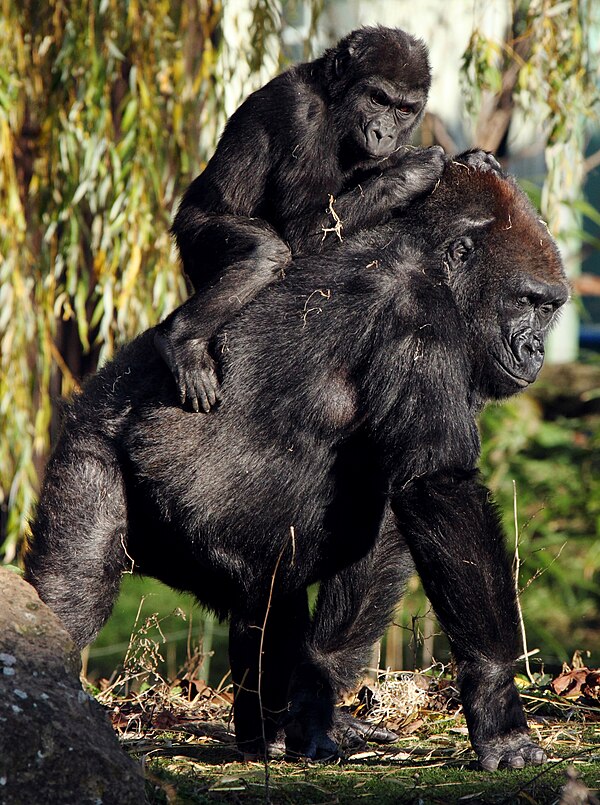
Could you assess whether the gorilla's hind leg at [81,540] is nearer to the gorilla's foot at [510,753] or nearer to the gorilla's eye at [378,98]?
the gorilla's foot at [510,753]

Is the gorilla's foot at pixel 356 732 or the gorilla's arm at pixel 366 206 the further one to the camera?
the gorilla's foot at pixel 356 732

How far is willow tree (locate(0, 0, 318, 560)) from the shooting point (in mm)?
5656

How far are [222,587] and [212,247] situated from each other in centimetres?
109

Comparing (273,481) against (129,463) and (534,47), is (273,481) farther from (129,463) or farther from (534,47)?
(534,47)

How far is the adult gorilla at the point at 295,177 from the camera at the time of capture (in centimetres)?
361

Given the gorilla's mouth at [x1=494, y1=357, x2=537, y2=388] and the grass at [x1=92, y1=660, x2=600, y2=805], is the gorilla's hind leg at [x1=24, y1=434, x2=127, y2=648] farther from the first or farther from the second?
the gorilla's mouth at [x1=494, y1=357, x2=537, y2=388]

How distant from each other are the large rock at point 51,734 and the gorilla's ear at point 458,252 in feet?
5.51

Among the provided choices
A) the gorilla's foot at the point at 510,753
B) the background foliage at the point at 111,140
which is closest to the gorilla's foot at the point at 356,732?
the gorilla's foot at the point at 510,753

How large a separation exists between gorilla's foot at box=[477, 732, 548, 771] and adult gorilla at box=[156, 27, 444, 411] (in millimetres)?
1274

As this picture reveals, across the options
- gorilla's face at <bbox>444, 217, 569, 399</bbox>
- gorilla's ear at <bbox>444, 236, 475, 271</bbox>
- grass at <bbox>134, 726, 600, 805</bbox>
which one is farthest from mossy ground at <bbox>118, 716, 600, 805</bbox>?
gorilla's ear at <bbox>444, 236, 475, 271</bbox>

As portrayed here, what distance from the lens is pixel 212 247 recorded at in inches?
150

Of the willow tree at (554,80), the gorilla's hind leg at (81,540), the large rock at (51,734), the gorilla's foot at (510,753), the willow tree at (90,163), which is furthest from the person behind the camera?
the willow tree at (554,80)

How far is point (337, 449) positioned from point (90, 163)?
271 cm

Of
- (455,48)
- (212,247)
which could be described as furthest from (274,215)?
(455,48)
